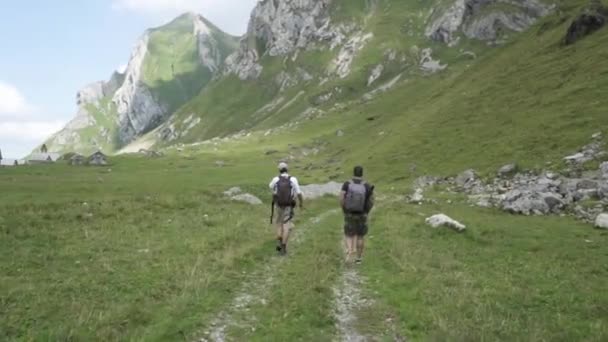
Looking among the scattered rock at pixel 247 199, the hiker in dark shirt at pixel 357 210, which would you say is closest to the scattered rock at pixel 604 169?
the hiker in dark shirt at pixel 357 210

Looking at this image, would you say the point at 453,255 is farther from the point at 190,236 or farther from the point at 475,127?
the point at 475,127

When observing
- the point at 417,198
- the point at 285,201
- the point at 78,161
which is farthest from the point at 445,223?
the point at 78,161

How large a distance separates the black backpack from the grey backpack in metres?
3.24

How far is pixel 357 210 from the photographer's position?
21875mm

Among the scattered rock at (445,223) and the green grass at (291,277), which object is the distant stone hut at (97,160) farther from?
the scattered rock at (445,223)

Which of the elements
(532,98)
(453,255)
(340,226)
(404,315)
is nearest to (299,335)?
(404,315)

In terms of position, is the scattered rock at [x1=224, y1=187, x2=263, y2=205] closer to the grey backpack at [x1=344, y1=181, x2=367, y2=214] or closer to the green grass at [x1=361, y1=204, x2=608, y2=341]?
the green grass at [x1=361, y1=204, x2=608, y2=341]

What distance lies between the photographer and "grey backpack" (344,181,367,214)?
2183 centimetres

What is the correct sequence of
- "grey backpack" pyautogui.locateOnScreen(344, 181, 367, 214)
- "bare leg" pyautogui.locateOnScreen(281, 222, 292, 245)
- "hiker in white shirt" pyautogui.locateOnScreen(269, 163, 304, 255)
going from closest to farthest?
"grey backpack" pyautogui.locateOnScreen(344, 181, 367, 214) → "bare leg" pyautogui.locateOnScreen(281, 222, 292, 245) → "hiker in white shirt" pyautogui.locateOnScreen(269, 163, 304, 255)

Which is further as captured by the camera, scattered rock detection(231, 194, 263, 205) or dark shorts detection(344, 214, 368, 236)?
scattered rock detection(231, 194, 263, 205)

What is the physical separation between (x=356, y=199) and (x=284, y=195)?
392 centimetres

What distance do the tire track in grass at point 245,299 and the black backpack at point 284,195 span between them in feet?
8.96

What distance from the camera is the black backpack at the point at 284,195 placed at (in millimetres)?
24203

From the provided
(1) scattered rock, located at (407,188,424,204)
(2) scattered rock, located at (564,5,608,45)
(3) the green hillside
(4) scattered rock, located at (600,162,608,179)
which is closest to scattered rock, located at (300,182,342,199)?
(3) the green hillside
